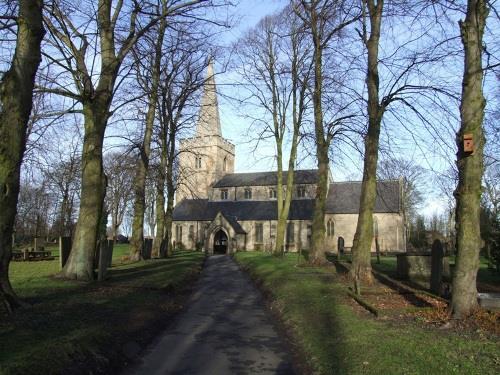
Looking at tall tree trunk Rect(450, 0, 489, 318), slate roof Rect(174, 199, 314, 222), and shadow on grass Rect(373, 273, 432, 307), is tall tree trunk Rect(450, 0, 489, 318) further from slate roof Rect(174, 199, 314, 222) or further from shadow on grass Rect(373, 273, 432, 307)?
slate roof Rect(174, 199, 314, 222)

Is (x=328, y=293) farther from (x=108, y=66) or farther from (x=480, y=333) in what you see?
(x=108, y=66)

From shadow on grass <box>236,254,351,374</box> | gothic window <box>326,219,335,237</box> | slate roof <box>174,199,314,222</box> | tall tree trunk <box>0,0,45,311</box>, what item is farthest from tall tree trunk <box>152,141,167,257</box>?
gothic window <box>326,219,335,237</box>

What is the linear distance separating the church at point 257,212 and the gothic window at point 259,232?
40mm

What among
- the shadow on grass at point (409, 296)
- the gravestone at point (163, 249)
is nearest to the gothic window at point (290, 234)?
the gravestone at point (163, 249)

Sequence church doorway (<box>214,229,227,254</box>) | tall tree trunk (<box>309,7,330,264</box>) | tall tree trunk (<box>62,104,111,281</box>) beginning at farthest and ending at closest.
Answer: church doorway (<box>214,229,227,254</box>), tall tree trunk (<box>309,7,330,264</box>), tall tree trunk (<box>62,104,111,281</box>)

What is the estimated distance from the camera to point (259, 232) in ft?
205

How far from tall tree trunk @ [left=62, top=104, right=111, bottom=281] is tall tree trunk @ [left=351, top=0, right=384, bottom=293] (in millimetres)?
8467

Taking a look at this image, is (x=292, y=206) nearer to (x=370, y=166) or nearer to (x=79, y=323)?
(x=370, y=166)

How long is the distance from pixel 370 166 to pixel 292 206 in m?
47.5

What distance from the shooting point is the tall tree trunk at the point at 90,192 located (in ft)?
47.2

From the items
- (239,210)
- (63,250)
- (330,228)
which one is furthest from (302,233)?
(63,250)

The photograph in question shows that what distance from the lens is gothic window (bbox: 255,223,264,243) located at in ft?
204

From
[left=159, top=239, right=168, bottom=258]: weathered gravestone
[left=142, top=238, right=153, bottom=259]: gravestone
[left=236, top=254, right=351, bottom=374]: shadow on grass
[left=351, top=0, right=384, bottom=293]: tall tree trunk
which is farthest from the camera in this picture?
[left=159, top=239, right=168, bottom=258]: weathered gravestone

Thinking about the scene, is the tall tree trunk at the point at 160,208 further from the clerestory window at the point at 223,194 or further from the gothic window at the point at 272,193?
the clerestory window at the point at 223,194
